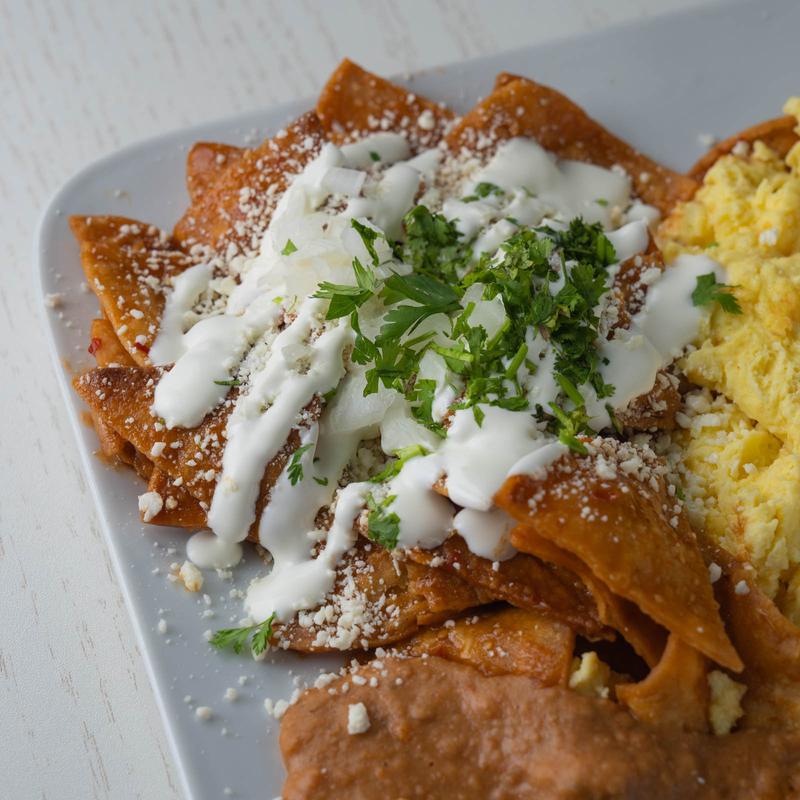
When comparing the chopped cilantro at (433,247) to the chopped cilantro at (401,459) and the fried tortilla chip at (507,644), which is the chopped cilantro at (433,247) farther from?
the fried tortilla chip at (507,644)

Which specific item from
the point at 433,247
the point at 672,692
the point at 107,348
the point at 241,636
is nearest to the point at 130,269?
the point at 107,348

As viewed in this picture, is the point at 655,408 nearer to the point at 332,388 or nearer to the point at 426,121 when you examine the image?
the point at 332,388

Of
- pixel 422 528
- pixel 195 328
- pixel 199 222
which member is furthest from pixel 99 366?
pixel 422 528

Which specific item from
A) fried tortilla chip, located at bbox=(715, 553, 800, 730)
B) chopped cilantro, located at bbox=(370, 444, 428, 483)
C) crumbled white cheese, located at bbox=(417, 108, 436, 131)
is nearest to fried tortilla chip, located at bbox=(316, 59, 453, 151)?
crumbled white cheese, located at bbox=(417, 108, 436, 131)

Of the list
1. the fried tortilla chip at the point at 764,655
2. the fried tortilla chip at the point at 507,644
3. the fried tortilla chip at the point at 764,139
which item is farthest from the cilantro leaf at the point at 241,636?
the fried tortilla chip at the point at 764,139

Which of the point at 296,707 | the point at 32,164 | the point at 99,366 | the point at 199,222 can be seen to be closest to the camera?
the point at 296,707

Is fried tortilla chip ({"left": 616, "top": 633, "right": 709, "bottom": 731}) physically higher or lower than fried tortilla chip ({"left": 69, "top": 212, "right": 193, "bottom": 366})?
lower

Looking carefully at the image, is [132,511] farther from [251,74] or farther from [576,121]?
[251,74]

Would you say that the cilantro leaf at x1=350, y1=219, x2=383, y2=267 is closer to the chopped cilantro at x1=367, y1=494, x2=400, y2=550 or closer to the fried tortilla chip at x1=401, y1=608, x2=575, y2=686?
the chopped cilantro at x1=367, y1=494, x2=400, y2=550
